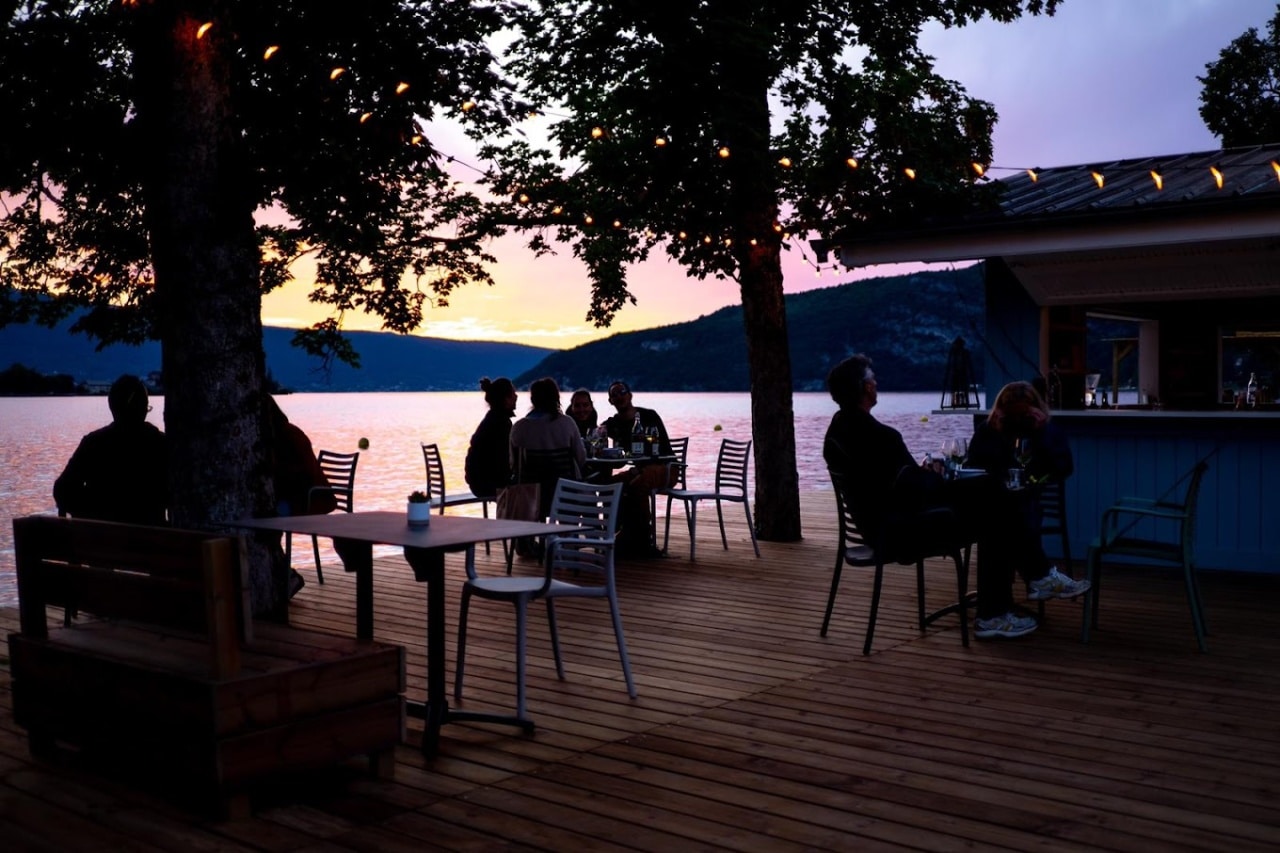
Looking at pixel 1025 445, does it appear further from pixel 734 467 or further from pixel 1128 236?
pixel 734 467

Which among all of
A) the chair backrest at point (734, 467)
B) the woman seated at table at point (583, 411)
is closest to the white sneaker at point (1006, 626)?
the chair backrest at point (734, 467)

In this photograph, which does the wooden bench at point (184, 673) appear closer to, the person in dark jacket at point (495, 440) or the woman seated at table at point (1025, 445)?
the woman seated at table at point (1025, 445)

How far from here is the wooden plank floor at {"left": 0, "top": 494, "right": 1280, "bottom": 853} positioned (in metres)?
3.19

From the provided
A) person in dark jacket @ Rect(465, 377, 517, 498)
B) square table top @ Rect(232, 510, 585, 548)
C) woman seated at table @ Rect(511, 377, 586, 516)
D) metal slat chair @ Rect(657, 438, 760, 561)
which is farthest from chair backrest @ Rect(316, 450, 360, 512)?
square table top @ Rect(232, 510, 585, 548)

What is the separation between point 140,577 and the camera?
3432mm

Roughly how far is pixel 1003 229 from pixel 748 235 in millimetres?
2258

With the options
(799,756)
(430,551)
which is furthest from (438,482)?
(799,756)

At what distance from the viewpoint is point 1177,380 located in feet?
39.5

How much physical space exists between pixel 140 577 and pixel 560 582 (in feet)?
6.08

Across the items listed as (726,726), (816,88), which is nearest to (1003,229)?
(816,88)

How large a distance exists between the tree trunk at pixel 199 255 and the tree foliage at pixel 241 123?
0.29 feet

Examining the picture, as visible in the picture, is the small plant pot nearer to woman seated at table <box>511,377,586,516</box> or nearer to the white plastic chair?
the white plastic chair

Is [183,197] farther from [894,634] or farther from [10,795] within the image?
[894,634]

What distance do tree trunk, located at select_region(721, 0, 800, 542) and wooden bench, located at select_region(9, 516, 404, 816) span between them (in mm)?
6133
